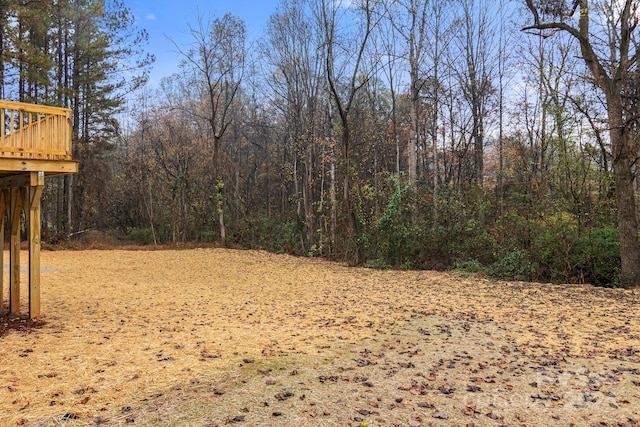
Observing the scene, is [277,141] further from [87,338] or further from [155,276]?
[87,338]

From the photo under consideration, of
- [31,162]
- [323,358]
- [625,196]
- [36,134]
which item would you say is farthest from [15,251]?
[625,196]

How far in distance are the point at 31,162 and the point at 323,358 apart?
452 cm

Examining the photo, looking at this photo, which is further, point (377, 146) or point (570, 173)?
point (377, 146)

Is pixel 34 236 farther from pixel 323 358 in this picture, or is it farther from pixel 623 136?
pixel 623 136

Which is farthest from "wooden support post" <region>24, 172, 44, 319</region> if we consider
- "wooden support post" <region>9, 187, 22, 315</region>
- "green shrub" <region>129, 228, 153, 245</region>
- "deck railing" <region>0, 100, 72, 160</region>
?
"green shrub" <region>129, 228, 153, 245</region>

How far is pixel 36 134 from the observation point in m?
5.51

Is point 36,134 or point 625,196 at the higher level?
point 36,134

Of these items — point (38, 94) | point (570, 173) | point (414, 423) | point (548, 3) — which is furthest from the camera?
point (38, 94)

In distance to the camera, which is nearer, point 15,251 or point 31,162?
point 31,162

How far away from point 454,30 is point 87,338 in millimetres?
15625

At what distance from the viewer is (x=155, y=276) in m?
10.4

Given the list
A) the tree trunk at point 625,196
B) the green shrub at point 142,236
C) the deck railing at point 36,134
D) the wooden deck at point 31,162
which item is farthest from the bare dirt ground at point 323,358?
the green shrub at point 142,236

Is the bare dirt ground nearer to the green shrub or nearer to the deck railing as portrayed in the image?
the deck railing

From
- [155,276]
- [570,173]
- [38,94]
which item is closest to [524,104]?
[570,173]
